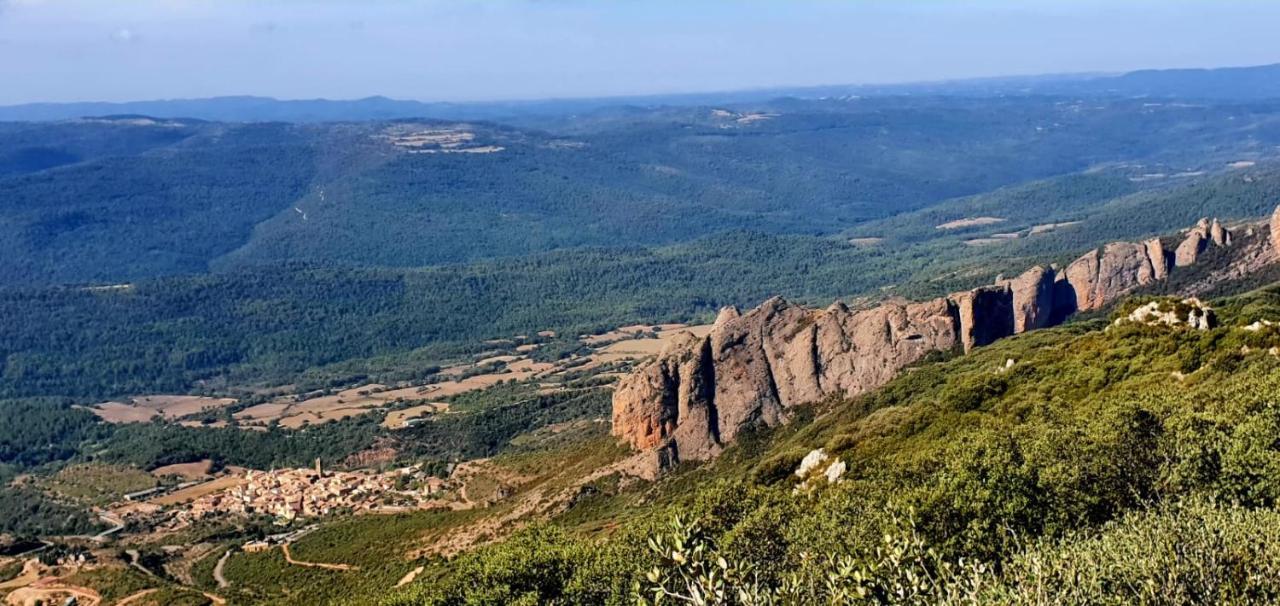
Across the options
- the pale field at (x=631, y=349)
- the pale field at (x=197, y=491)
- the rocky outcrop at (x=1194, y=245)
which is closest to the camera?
the pale field at (x=197, y=491)

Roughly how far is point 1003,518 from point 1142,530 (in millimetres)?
6393

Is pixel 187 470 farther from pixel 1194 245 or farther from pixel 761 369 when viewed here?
pixel 1194 245

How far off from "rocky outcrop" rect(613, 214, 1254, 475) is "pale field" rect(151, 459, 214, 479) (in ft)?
173

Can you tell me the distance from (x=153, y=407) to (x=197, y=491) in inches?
2418

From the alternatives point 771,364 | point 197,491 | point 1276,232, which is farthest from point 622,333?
point 771,364

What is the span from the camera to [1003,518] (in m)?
30.8

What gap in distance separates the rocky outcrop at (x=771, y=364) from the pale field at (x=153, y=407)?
94727mm

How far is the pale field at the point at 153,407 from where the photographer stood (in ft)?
482

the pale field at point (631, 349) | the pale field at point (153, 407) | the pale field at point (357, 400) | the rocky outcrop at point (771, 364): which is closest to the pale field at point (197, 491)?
the pale field at point (357, 400)

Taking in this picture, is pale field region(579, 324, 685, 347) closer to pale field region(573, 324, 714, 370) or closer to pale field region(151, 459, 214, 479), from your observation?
pale field region(573, 324, 714, 370)

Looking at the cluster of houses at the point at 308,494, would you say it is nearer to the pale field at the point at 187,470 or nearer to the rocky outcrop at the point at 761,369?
the pale field at the point at 187,470

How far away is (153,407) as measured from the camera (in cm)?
15388

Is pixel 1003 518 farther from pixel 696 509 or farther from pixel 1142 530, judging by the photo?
pixel 696 509

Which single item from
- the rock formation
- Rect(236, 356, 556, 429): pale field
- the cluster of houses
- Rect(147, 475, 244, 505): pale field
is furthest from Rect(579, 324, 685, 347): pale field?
the rock formation
